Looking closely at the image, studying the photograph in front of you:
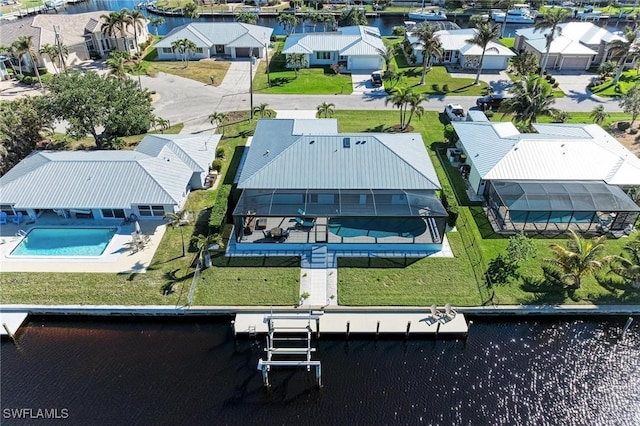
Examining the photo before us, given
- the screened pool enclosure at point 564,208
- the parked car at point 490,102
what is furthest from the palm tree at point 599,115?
the screened pool enclosure at point 564,208

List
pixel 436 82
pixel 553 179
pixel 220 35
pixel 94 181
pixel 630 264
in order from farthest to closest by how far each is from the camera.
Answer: pixel 220 35 → pixel 436 82 → pixel 553 179 → pixel 94 181 → pixel 630 264

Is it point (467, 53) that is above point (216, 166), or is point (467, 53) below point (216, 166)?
above

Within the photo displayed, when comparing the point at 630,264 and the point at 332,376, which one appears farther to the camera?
the point at 630,264

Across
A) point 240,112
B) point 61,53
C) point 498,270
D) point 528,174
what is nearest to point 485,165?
point 528,174

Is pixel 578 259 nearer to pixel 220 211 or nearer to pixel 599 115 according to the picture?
pixel 220 211

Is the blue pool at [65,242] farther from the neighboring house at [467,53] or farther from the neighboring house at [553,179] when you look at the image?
the neighboring house at [467,53]

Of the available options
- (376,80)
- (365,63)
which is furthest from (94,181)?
(365,63)

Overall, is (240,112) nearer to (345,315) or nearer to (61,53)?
(61,53)
